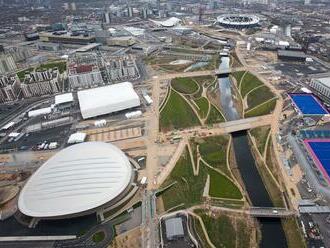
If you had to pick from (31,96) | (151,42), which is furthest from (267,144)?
(151,42)

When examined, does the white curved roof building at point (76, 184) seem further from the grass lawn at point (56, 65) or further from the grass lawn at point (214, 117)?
the grass lawn at point (56, 65)

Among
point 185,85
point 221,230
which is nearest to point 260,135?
point 221,230

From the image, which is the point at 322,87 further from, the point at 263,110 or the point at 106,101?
the point at 106,101

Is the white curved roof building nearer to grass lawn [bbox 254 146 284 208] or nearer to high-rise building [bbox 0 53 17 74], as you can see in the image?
grass lawn [bbox 254 146 284 208]

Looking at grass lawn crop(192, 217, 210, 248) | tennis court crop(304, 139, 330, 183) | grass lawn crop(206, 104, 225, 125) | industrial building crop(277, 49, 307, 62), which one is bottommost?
grass lawn crop(192, 217, 210, 248)

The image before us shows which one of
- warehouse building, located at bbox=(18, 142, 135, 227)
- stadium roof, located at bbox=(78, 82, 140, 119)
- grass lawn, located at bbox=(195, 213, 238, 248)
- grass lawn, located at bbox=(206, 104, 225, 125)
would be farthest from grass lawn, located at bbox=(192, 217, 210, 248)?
stadium roof, located at bbox=(78, 82, 140, 119)

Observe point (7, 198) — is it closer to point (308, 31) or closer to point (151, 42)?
point (151, 42)
